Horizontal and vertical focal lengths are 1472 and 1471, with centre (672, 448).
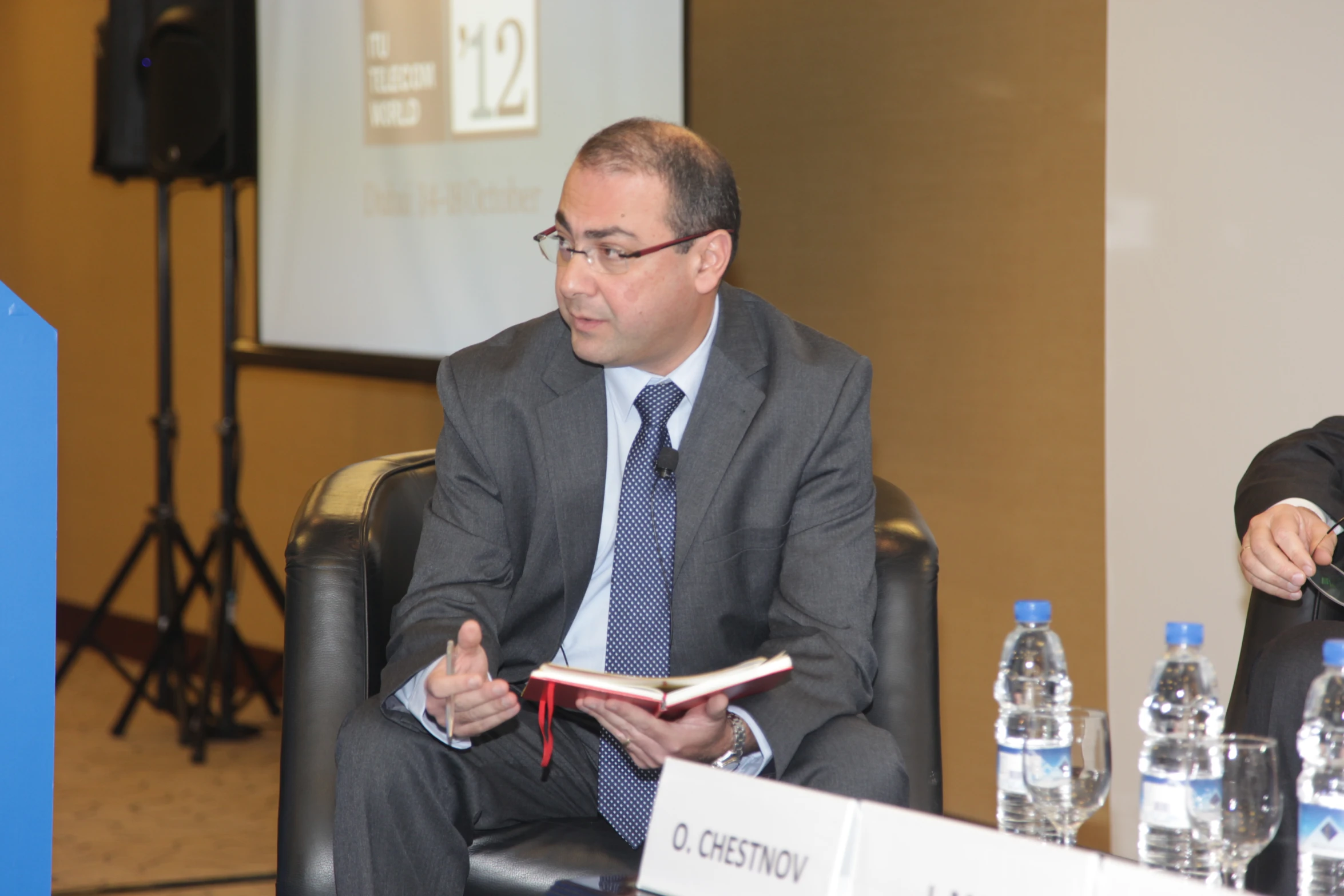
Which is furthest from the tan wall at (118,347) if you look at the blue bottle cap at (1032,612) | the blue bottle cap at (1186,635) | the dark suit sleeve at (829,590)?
the blue bottle cap at (1186,635)

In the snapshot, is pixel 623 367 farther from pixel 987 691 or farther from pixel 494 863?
pixel 987 691

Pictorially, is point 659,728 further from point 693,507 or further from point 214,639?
point 214,639

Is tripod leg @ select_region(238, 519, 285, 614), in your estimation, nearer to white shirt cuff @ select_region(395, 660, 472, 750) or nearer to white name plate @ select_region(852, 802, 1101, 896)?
white shirt cuff @ select_region(395, 660, 472, 750)

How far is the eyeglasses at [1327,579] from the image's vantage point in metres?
2.05

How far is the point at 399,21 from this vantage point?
405cm

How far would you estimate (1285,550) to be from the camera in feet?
6.77

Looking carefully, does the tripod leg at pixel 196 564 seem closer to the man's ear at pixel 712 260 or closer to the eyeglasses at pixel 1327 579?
the man's ear at pixel 712 260

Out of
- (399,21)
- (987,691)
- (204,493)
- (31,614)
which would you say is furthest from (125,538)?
(31,614)

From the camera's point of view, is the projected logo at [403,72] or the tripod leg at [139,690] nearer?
the projected logo at [403,72]

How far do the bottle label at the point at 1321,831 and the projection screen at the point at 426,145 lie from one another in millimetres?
2446

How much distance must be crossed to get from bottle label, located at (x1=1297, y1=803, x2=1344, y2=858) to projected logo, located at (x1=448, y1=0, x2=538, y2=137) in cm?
282

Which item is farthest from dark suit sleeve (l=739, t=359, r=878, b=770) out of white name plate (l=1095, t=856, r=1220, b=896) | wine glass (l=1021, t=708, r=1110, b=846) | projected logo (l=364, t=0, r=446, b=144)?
projected logo (l=364, t=0, r=446, b=144)

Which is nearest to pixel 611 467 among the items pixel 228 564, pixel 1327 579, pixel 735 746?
pixel 735 746

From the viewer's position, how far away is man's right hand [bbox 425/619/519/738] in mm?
1764
